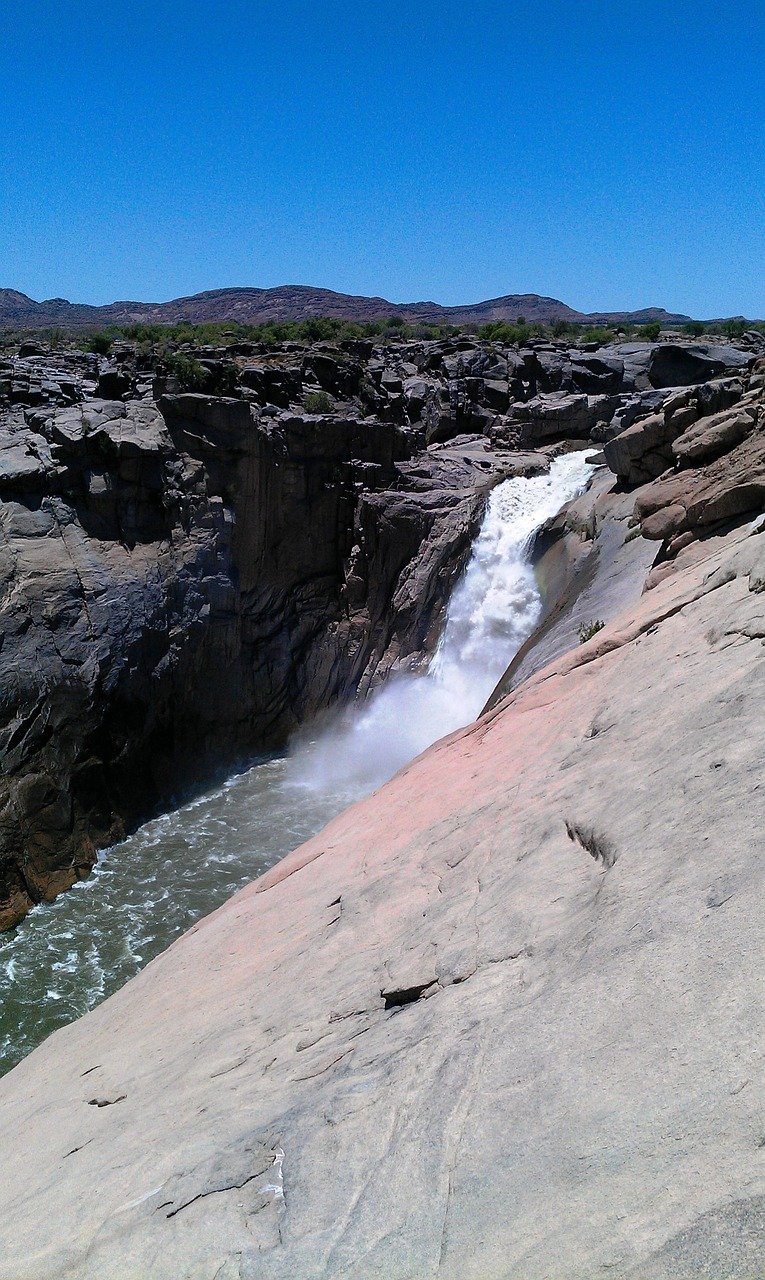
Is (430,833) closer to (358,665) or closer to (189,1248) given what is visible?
(189,1248)

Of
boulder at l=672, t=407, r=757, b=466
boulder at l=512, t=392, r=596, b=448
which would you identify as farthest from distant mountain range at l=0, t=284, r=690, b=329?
boulder at l=672, t=407, r=757, b=466

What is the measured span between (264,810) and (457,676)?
220 inches

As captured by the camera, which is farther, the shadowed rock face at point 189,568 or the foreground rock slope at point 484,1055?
the shadowed rock face at point 189,568

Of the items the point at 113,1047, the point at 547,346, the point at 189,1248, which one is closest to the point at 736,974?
the point at 189,1248

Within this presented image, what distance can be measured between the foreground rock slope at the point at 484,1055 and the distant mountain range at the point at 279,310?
303 ft

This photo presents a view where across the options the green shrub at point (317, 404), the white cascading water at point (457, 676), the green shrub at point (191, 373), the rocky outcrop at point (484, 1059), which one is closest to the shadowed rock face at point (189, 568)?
the green shrub at point (317, 404)

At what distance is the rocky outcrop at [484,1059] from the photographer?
2668 millimetres

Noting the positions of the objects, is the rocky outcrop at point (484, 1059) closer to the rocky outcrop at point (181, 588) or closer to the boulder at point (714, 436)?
the boulder at point (714, 436)

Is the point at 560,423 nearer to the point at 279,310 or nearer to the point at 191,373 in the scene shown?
the point at 191,373

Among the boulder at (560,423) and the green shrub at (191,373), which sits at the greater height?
the green shrub at (191,373)

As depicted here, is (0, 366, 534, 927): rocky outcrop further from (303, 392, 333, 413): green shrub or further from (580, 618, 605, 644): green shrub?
(580, 618, 605, 644): green shrub

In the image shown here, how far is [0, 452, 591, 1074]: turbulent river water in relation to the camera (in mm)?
13422

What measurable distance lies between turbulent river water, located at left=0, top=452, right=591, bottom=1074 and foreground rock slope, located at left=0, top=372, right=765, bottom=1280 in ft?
22.3

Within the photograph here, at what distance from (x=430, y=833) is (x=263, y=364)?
23.5 m
